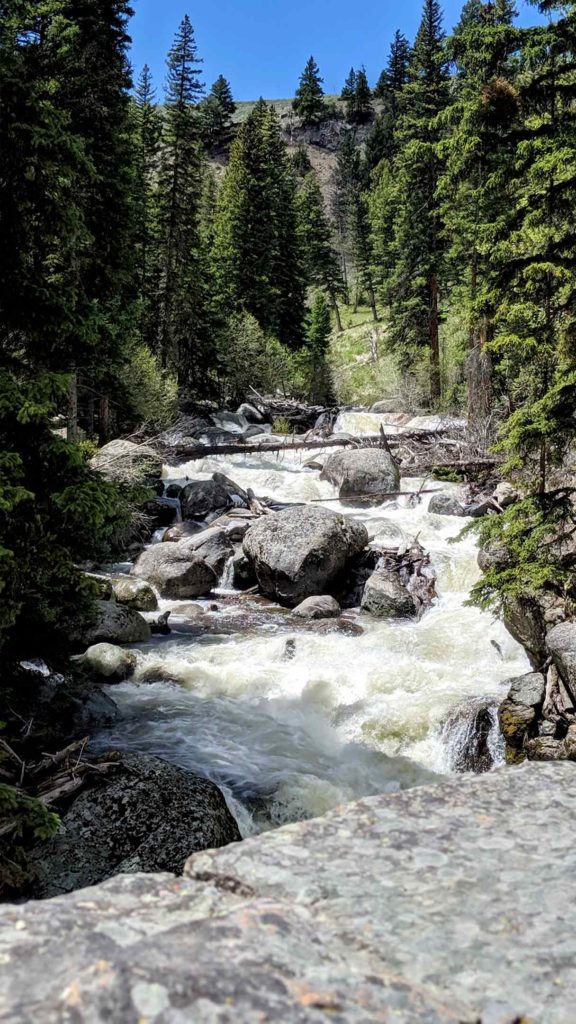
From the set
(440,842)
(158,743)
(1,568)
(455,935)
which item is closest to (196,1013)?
(455,935)

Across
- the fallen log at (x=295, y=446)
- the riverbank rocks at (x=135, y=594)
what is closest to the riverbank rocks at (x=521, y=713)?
the riverbank rocks at (x=135, y=594)

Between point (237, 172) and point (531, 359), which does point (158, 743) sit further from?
point (237, 172)

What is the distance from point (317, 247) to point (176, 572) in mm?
57851

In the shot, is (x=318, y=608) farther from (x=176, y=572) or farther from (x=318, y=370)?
(x=318, y=370)

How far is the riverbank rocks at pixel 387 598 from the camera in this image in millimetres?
13398

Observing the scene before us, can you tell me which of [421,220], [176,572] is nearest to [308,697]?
[176,572]

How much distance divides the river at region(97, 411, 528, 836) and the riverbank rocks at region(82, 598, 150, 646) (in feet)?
1.15

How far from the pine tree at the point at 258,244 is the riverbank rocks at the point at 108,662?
107 ft

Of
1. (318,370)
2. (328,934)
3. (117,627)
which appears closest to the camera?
(328,934)

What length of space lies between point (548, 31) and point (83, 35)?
14844 millimetres

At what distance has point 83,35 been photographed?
1742 cm

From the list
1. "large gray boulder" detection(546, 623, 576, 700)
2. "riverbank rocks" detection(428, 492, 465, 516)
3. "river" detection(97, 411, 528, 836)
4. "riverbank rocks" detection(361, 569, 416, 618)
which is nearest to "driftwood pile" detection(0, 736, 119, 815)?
"river" detection(97, 411, 528, 836)

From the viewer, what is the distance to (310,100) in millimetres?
123875

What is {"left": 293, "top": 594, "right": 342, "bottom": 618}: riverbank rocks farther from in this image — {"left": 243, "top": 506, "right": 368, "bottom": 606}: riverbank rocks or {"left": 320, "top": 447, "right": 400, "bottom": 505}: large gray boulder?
{"left": 320, "top": 447, "right": 400, "bottom": 505}: large gray boulder
